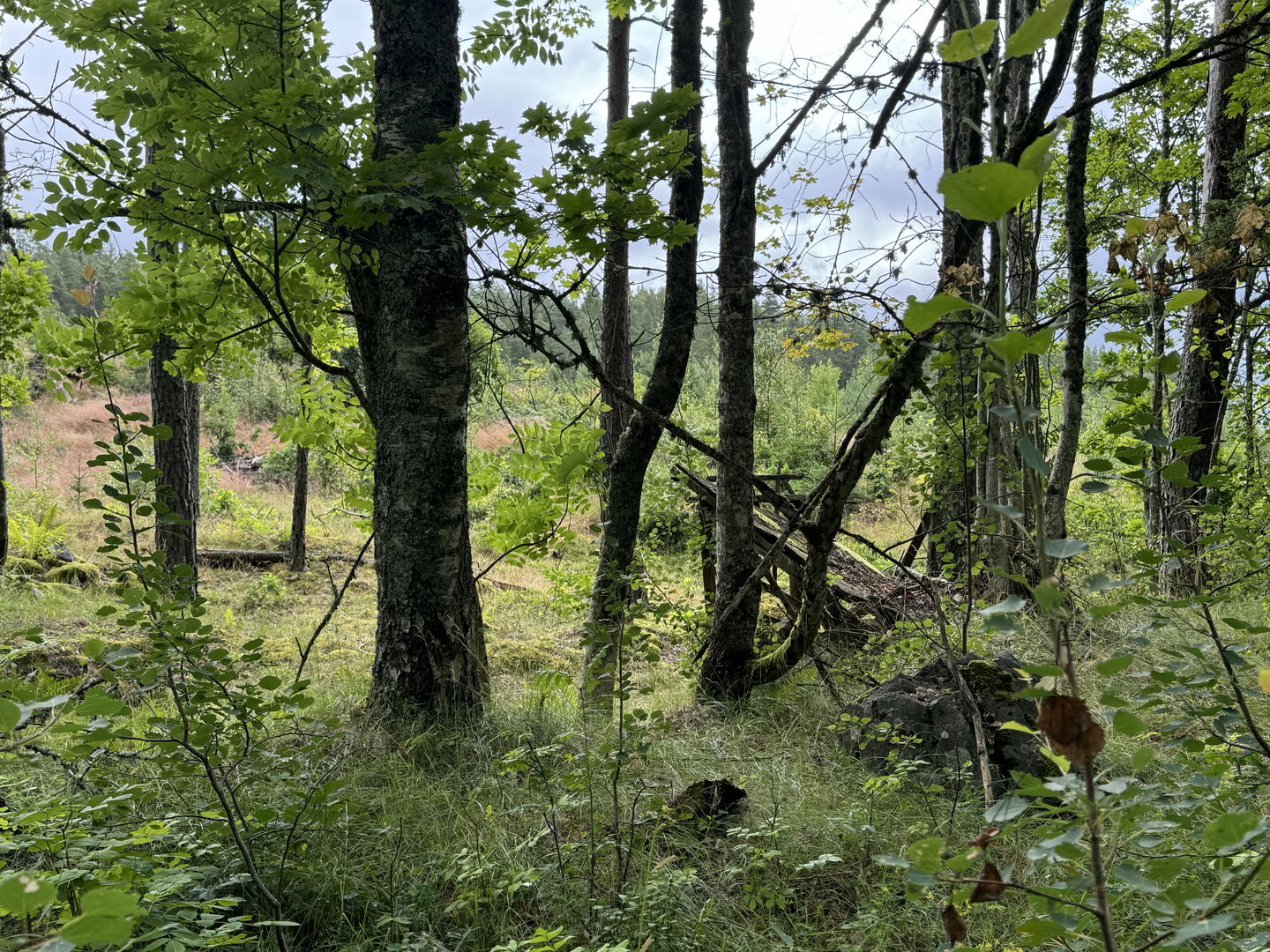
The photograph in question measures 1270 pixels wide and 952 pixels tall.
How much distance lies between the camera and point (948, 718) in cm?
307

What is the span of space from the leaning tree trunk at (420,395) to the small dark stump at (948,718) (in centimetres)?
172

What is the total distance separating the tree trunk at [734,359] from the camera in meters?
3.80

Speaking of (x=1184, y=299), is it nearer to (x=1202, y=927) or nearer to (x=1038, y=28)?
(x=1038, y=28)

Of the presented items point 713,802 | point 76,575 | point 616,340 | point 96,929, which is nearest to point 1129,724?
point 96,929

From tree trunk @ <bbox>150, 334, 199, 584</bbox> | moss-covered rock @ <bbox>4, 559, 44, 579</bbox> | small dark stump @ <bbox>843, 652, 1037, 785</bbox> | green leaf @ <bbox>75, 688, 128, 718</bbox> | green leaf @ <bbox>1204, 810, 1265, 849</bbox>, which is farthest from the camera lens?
moss-covered rock @ <bbox>4, 559, 44, 579</bbox>

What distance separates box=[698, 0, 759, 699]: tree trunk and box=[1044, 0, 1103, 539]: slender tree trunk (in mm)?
1529

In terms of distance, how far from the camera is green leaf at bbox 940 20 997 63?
821mm

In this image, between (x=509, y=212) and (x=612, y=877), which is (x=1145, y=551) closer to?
(x=612, y=877)

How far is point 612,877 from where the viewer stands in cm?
197

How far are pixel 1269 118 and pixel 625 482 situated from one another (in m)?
6.71

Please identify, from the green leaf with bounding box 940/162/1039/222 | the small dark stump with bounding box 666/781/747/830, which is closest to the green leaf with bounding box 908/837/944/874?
the green leaf with bounding box 940/162/1039/222

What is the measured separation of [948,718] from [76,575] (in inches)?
343

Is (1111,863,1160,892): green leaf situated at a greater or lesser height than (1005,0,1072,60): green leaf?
lesser

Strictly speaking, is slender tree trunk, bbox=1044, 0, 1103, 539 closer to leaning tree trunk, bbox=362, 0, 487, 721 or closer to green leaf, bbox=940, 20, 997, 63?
leaning tree trunk, bbox=362, 0, 487, 721
